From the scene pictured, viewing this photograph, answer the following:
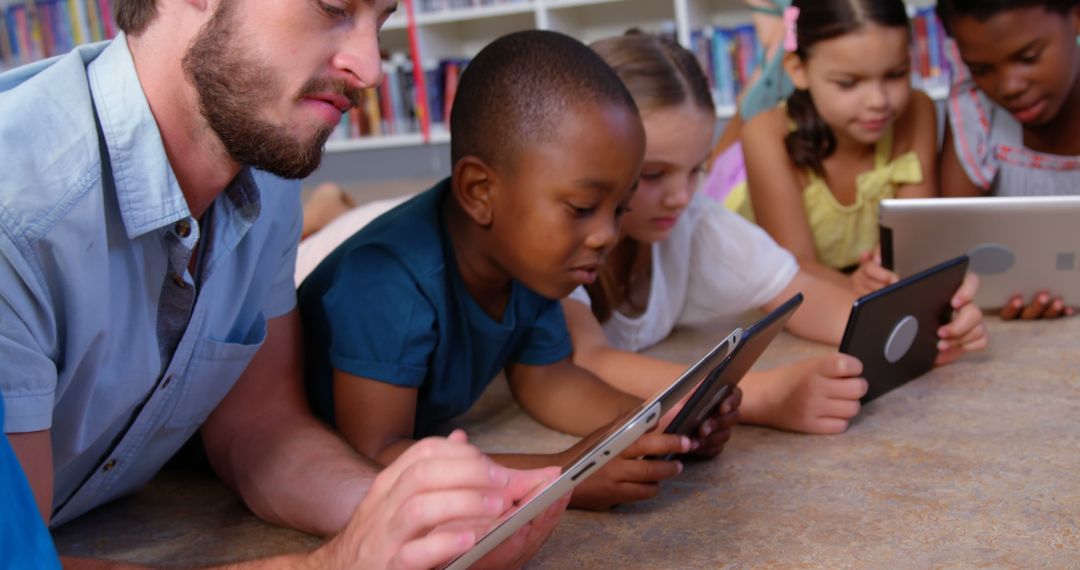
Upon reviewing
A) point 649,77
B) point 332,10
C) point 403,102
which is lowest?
point 403,102

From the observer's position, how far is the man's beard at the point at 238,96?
3.24ft

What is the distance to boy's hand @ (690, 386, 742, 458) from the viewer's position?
1263 millimetres

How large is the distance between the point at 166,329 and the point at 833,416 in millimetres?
816

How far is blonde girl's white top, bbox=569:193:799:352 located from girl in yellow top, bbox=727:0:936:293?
22cm

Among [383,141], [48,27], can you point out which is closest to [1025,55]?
[383,141]

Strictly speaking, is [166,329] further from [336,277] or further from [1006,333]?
[1006,333]

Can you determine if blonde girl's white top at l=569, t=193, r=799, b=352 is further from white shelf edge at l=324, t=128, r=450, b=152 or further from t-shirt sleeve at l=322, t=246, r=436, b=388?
white shelf edge at l=324, t=128, r=450, b=152

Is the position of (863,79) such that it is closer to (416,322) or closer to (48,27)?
(416,322)

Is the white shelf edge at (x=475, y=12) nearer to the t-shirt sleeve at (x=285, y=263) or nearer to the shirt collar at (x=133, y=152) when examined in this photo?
the t-shirt sleeve at (x=285, y=263)

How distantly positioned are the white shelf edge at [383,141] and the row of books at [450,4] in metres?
0.54

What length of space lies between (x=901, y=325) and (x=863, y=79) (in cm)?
75

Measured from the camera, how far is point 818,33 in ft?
6.85

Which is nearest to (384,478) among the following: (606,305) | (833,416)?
(833,416)

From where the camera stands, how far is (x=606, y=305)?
71.6 inches
